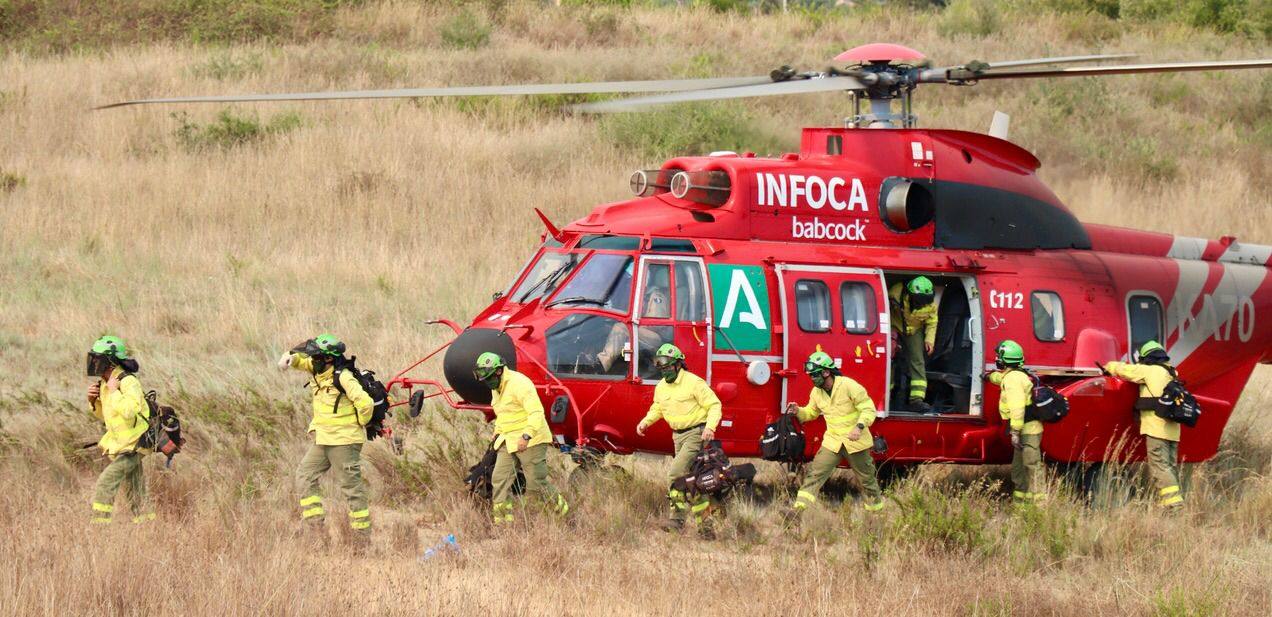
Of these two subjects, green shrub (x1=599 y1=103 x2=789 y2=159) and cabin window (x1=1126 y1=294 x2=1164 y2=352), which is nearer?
cabin window (x1=1126 y1=294 x2=1164 y2=352)

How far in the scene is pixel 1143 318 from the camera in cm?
1173

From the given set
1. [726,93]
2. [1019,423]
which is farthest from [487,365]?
[1019,423]

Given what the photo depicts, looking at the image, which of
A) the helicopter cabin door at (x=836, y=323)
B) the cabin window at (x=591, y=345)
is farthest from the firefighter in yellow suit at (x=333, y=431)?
the helicopter cabin door at (x=836, y=323)

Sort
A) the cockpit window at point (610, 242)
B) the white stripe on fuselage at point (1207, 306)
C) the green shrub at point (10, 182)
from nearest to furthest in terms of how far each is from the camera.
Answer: the cockpit window at point (610, 242), the white stripe on fuselage at point (1207, 306), the green shrub at point (10, 182)

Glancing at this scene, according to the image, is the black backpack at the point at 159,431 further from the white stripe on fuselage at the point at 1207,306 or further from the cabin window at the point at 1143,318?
the white stripe on fuselage at the point at 1207,306

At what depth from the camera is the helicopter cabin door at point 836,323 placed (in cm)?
1033

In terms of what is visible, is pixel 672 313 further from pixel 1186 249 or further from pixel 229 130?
pixel 229 130

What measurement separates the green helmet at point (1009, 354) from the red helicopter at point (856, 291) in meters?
0.26

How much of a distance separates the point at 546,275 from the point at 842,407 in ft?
7.89

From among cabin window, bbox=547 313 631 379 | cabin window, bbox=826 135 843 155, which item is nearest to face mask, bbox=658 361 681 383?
cabin window, bbox=547 313 631 379

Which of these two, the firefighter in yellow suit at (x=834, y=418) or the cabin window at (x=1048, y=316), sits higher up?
the cabin window at (x=1048, y=316)

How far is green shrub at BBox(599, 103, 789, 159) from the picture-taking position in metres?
23.1

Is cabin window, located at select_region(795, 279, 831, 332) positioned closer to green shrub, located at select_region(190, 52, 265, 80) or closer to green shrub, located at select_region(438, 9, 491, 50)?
green shrub, located at select_region(190, 52, 265, 80)

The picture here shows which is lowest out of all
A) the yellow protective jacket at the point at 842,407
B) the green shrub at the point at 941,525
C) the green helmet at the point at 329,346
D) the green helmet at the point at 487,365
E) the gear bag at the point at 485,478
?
the green shrub at the point at 941,525
